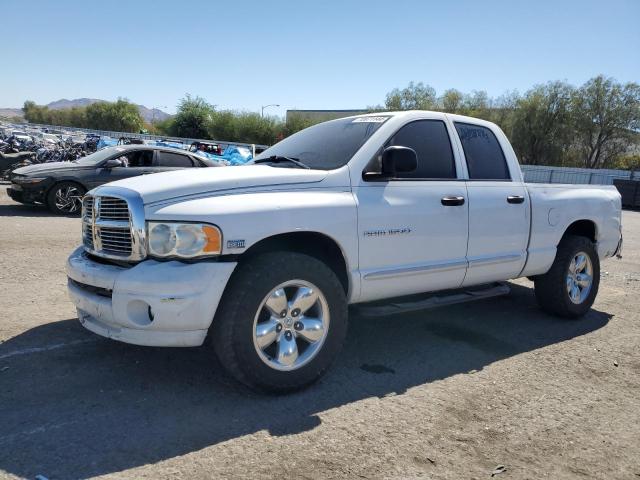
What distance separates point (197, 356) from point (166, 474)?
157 cm

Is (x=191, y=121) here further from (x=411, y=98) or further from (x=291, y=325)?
(x=291, y=325)

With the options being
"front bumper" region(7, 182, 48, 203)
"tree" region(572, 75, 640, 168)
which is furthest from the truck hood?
"tree" region(572, 75, 640, 168)

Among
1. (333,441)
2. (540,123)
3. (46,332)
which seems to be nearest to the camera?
(333,441)

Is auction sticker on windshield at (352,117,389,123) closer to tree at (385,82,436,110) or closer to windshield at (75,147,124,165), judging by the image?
windshield at (75,147,124,165)

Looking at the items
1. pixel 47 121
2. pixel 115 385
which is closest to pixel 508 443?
pixel 115 385

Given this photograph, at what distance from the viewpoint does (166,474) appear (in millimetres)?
2701

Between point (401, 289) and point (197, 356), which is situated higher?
point (401, 289)

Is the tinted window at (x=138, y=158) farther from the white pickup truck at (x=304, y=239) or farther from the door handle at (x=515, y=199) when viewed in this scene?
the door handle at (x=515, y=199)

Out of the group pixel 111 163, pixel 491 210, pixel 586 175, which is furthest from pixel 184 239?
pixel 586 175

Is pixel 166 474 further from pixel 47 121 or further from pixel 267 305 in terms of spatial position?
pixel 47 121

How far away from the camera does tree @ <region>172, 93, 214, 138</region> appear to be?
74.9m

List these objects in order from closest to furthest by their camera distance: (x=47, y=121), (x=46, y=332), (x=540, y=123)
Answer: (x=46, y=332), (x=540, y=123), (x=47, y=121)

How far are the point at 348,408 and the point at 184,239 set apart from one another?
149 cm

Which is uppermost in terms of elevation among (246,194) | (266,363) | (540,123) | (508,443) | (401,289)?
(540,123)
